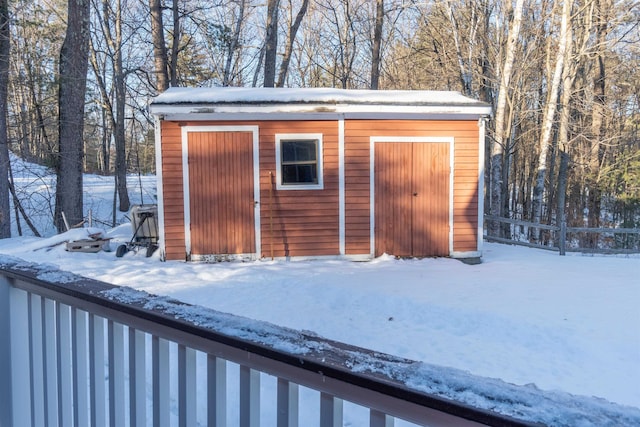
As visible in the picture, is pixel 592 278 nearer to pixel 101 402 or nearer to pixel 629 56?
pixel 101 402

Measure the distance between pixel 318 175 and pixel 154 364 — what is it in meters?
7.16

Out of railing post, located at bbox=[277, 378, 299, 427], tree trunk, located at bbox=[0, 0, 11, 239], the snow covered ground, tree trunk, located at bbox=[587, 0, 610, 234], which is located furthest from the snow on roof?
tree trunk, located at bbox=[587, 0, 610, 234]

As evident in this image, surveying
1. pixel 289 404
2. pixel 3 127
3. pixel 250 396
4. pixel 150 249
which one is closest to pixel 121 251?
pixel 150 249

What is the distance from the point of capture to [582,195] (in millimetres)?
17219

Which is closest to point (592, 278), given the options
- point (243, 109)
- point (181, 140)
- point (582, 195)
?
point (243, 109)

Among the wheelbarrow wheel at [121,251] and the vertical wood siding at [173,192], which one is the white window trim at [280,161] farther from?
the wheelbarrow wheel at [121,251]

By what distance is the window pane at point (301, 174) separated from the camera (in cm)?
833

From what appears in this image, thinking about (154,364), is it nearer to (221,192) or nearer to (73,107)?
(221,192)

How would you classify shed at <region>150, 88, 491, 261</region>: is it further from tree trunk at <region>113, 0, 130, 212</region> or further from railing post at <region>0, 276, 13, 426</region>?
tree trunk at <region>113, 0, 130, 212</region>

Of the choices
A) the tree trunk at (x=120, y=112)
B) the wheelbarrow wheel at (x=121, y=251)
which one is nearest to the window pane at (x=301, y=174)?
the wheelbarrow wheel at (x=121, y=251)

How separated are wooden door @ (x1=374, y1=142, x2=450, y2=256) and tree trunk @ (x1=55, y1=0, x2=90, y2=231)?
7374 mm

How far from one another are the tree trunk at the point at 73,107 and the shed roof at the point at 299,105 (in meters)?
3.74

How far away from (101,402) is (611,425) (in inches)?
57.4

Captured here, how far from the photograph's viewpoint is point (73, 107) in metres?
10.6
